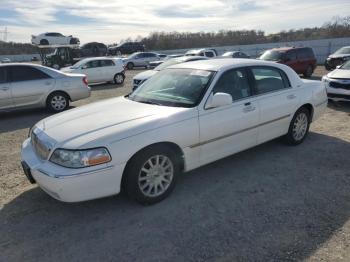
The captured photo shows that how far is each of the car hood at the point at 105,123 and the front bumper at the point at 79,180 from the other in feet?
0.84

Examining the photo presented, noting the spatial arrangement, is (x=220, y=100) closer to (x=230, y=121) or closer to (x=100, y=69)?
(x=230, y=121)

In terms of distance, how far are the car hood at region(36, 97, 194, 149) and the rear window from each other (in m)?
5.53

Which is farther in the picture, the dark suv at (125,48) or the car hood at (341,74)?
A: the dark suv at (125,48)

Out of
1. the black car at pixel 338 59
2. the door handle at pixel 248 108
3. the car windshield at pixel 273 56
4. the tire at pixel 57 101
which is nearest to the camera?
the door handle at pixel 248 108

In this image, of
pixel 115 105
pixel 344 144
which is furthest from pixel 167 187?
pixel 344 144

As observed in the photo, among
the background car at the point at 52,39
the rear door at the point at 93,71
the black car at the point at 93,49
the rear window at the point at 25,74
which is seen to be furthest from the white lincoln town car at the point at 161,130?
the background car at the point at 52,39

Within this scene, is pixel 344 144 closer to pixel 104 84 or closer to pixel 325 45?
pixel 104 84

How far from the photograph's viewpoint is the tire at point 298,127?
5.70 metres

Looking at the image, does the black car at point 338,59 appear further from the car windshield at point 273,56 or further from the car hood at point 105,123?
the car hood at point 105,123

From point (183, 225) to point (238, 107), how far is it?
187 cm

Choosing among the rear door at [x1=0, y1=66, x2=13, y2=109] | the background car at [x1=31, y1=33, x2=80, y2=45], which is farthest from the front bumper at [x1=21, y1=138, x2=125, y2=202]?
Result: the background car at [x1=31, y1=33, x2=80, y2=45]

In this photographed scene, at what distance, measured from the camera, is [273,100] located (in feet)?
17.0

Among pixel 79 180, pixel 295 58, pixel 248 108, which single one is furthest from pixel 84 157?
pixel 295 58

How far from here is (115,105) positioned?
4.68 m
